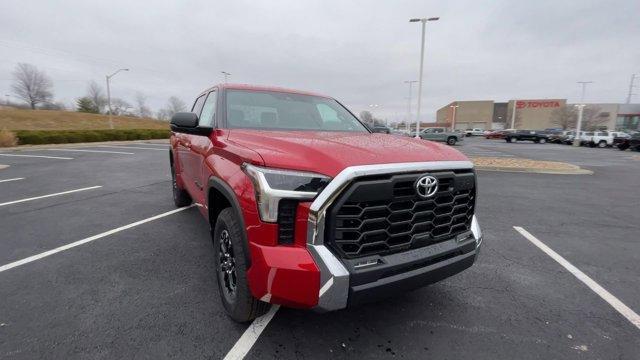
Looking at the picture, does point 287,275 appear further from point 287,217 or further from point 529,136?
point 529,136

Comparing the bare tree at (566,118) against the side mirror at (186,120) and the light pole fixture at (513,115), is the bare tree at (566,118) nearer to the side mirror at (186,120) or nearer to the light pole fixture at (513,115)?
the light pole fixture at (513,115)

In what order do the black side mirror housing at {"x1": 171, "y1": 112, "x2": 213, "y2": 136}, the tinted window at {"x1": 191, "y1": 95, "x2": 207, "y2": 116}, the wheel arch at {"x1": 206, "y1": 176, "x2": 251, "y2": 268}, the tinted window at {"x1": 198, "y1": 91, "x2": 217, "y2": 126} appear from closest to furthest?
the wheel arch at {"x1": 206, "y1": 176, "x2": 251, "y2": 268}
the black side mirror housing at {"x1": 171, "y1": 112, "x2": 213, "y2": 136}
the tinted window at {"x1": 198, "y1": 91, "x2": 217, "y2": 126}
the tinted window at {"x1": 191, "y1": 95, "x2": 207, "y2": 116}

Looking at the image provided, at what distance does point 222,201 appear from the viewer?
2793mm

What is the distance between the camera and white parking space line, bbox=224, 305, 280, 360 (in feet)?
7.24

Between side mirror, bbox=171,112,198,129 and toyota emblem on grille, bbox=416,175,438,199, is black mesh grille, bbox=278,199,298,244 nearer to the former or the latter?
toyota emblem on grille, bbox=416,175,438,199

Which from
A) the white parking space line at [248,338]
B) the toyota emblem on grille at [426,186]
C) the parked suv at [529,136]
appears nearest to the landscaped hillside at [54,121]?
the parked suv at [529,136]

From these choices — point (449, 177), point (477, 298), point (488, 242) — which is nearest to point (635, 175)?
point (488, 242)

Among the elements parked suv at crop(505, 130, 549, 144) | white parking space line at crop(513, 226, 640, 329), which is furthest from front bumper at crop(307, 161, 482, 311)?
parked suv at crop(505, 130, 549, 144)

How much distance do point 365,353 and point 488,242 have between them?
9.33ft

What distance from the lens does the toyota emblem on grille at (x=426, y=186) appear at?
2.12m

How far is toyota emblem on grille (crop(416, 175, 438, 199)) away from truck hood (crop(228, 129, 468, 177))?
13 cm

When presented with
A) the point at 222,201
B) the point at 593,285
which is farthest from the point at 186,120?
the point at 593,285

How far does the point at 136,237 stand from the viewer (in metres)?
4.30

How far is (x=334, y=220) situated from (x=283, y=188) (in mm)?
351
